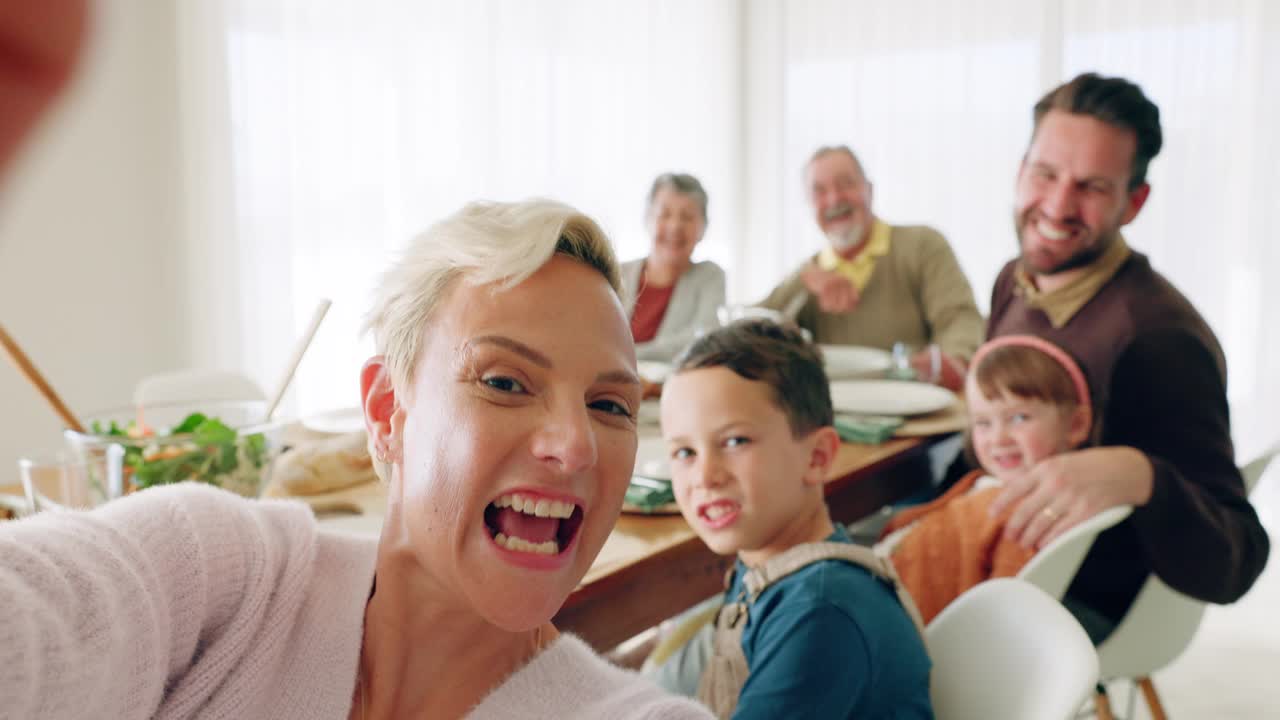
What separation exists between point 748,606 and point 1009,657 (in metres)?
0.34

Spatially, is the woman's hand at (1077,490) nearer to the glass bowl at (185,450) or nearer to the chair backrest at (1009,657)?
the chair backrest at (1009,657)

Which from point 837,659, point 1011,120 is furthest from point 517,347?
point 1011,120

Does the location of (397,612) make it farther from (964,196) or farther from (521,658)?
(964,196)

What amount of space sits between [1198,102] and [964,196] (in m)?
1.13

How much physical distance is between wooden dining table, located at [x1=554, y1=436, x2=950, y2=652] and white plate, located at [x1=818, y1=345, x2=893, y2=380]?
0.69m

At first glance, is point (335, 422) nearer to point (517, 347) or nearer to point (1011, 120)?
point (517, 347)

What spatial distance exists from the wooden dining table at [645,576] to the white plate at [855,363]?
2.27 ft

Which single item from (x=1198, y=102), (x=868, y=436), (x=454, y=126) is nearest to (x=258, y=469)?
(x=868, y=436)

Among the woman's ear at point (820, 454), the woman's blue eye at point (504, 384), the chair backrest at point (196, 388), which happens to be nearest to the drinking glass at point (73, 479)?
the woman's blue eye at point (504, 384)

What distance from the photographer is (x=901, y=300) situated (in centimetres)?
355

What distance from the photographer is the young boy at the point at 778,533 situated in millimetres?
1172

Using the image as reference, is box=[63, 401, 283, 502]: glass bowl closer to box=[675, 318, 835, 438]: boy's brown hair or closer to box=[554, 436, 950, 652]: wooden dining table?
box=[554, 436, 950, 652]: wooden dining table

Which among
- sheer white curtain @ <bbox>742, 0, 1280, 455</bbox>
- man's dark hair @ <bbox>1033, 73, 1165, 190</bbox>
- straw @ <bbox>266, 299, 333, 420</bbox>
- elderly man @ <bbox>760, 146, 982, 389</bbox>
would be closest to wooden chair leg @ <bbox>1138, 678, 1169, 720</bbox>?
man's dark hair @ <bbox>1033, 73, 1165, 190</bbox>

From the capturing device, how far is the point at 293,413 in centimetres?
362
